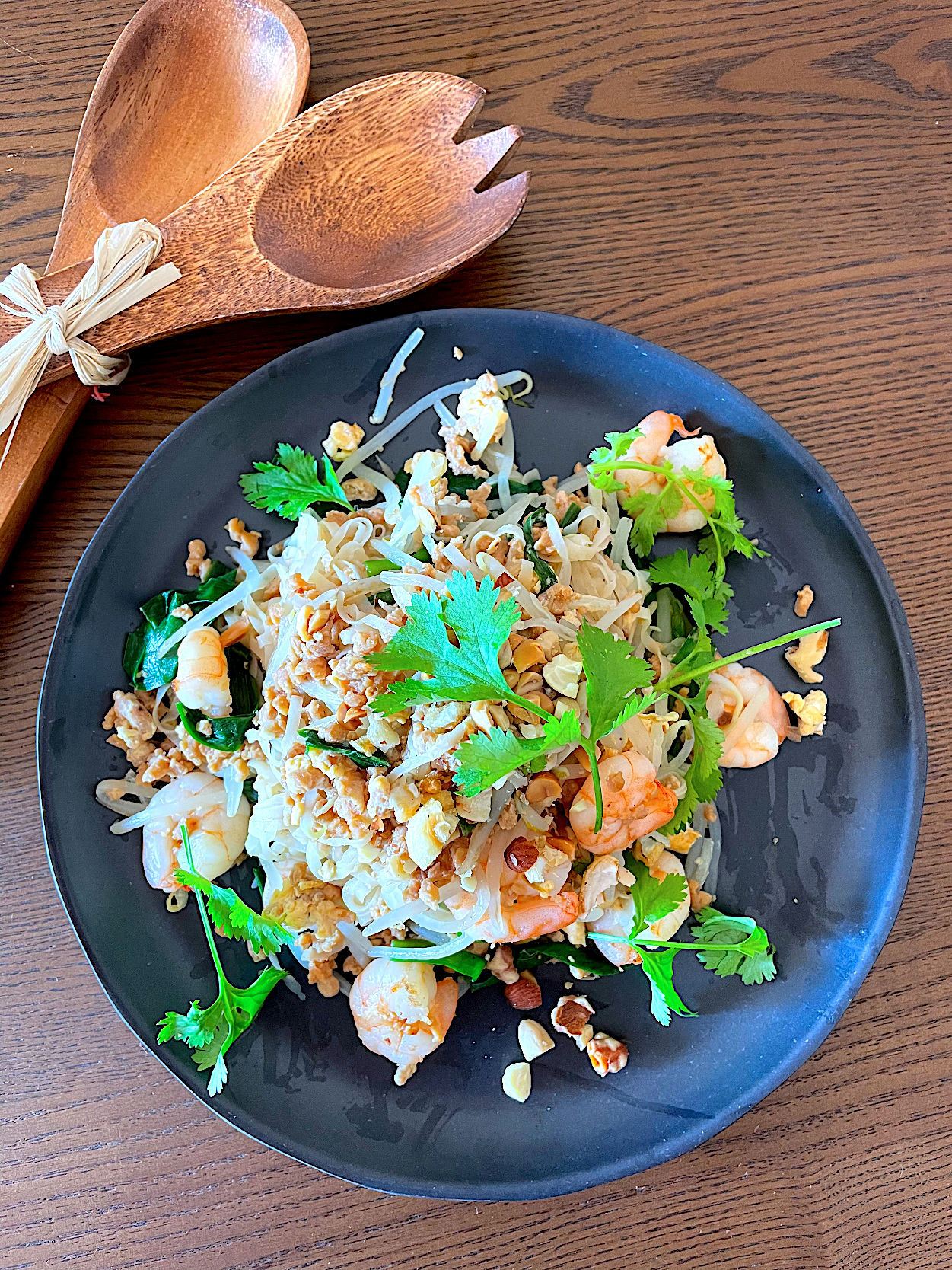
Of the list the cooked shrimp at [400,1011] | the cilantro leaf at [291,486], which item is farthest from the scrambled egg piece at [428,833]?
the cilantro leaf at [291,486]

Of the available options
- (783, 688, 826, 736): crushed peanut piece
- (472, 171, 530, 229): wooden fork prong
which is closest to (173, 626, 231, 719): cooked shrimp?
(472, 171, 530, 229): wooden fork prong

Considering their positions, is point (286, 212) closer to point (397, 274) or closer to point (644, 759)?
point (397, 274)

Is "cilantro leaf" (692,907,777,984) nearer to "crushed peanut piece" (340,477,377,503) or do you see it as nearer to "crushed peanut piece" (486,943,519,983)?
"crushed peanut piece" (486,943,519,983)

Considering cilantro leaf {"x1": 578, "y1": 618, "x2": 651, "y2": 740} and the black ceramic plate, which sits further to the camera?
the black ceramic plate

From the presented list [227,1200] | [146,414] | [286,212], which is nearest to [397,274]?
[286,212]

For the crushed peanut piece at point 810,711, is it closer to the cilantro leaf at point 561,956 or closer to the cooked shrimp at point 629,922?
the cooked shrimp at point 629,922

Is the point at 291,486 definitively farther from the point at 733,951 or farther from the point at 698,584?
the point at 733,951

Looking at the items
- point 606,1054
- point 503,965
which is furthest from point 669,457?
point 606,1054
